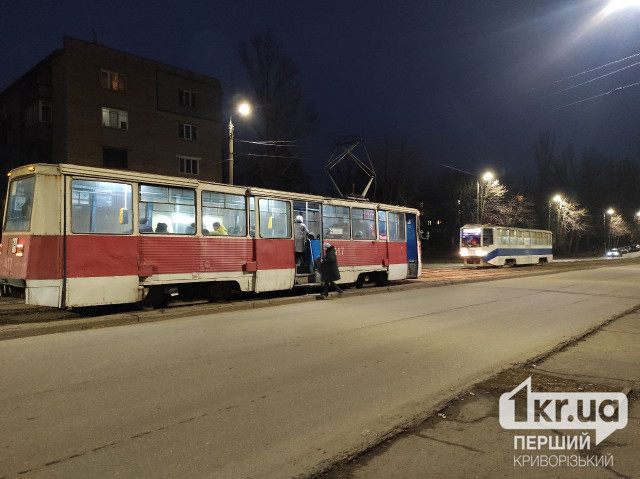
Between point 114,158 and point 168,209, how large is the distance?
78.3 ft

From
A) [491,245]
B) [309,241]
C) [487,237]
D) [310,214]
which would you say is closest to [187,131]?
[310,214]

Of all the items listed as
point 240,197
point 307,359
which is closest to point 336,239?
point 240,197

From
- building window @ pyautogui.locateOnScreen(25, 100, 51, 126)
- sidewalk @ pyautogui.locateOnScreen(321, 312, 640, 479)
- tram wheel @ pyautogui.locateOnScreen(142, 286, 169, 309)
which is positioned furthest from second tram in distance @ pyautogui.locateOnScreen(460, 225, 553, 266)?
building window @ pyautogui.locateOnScreen(25, 100, 51, 126)

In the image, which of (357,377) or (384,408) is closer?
(384,408)

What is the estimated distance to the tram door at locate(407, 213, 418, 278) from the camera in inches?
782

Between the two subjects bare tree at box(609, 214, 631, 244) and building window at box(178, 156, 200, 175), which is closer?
building window at box(178, 156, 200, 175)

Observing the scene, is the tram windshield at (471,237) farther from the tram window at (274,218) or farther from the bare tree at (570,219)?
the bare tree at (570,219)

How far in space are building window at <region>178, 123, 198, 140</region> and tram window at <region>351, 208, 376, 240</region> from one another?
909 inches

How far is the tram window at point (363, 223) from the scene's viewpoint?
16.9m

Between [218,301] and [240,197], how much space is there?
3.02m

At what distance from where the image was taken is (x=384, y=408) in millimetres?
4676

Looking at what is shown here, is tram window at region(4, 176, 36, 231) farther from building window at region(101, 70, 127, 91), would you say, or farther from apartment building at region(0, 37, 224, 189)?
building window at region(101, 70, 127, 91)

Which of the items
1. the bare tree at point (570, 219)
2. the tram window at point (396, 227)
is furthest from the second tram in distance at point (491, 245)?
the bare tree at point (570, 219)

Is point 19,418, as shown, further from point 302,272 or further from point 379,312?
point 302,272
